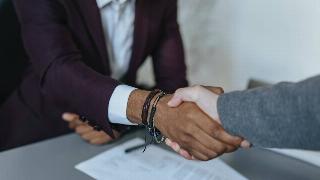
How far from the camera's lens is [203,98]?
3.26 feet

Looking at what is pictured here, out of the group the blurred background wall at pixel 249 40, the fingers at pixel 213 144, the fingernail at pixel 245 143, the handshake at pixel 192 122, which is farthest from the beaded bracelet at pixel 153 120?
the blurred background wall at pixel 249 40

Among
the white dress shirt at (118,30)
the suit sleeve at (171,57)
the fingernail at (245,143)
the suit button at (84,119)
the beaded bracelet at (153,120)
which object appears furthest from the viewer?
the suit sleeve at (171,57)

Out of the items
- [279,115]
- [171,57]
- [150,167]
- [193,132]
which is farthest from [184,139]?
[171,57]

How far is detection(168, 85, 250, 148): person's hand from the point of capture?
963mm

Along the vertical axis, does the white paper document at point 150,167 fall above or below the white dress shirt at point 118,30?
below

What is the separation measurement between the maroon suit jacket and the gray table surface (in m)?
0.10

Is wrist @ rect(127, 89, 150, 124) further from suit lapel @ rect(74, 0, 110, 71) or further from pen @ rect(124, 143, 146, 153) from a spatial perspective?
suit lapel @ rect(74, 0, 110, 71)

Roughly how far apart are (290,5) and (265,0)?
0.09 metres

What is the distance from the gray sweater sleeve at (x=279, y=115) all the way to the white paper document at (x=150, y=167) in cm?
23

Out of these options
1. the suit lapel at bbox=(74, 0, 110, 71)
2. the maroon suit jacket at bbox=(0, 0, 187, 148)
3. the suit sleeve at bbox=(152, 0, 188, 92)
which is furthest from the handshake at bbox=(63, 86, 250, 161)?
the suit sleeve at bbox=(152, 0, 188, 92)

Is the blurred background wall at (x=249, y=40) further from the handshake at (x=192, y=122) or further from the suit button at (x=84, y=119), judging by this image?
the suit button at (x=84, y=119)

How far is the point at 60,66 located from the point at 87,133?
0.66 feet

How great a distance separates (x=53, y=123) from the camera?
4.50ft

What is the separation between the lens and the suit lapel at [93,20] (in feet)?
3.91
